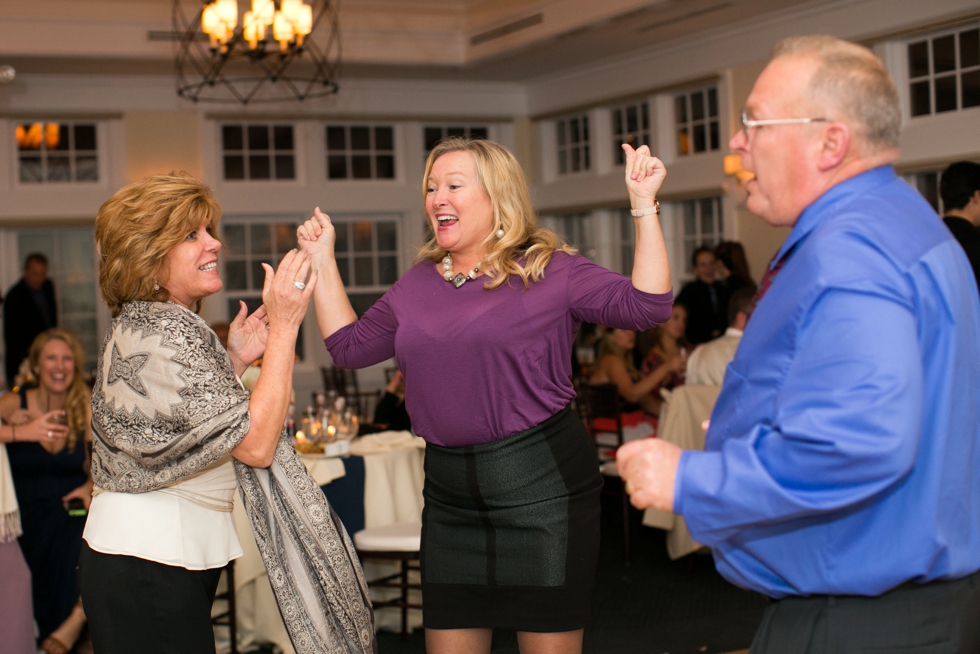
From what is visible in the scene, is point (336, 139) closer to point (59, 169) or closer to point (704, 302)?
point (59, 169)

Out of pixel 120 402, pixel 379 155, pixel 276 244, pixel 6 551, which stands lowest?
pixel 6 551

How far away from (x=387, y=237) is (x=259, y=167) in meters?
1.48

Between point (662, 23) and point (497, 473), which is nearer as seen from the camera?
point (497, 473)

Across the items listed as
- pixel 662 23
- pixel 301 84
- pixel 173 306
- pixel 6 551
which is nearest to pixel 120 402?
pixel 173 306

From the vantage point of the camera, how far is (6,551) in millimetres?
3180

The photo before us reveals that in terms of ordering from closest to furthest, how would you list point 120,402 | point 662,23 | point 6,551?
point 120,402 < point 6,551 < point 662,23

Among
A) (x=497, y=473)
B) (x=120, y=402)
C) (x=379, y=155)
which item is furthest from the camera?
(x=379, y=155)

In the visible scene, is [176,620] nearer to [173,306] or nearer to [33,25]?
[173,306]

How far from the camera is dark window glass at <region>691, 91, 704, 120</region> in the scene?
8273 millimetres

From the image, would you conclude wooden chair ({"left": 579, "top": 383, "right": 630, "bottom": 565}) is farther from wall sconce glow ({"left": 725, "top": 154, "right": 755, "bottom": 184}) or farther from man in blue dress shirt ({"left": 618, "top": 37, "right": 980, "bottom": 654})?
man in blue dress shirt ({"left": 618, "top": 37, "right": 980, "bottom": 654})

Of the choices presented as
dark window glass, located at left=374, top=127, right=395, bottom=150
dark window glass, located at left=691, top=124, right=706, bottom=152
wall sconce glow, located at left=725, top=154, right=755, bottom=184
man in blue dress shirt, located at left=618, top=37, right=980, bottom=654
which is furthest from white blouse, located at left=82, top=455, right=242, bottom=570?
dark window glass, located at left=374, top=127, right=395, bottom=150

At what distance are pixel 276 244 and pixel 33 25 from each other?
293 cm

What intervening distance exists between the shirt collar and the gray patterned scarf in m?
1.10

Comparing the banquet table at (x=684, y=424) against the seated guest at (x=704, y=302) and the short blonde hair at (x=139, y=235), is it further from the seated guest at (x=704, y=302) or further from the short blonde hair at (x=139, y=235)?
the short blonde hair at (x=139, y=235)
